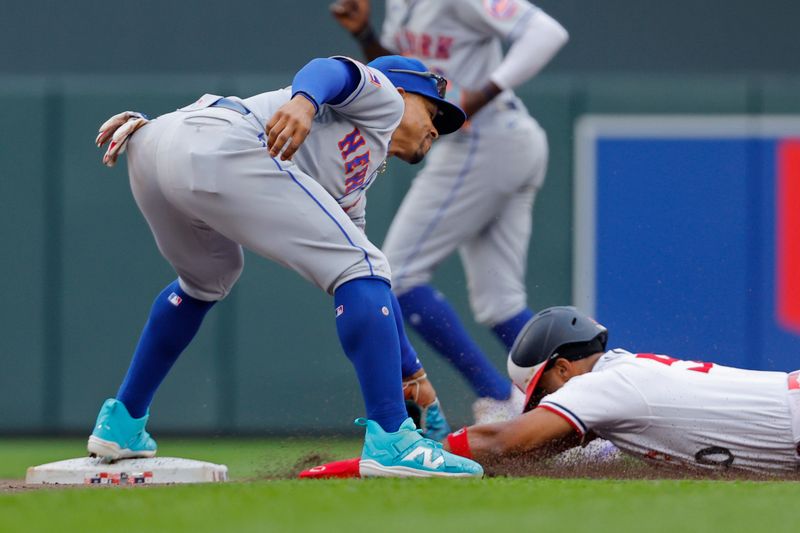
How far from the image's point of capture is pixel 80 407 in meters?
6.68

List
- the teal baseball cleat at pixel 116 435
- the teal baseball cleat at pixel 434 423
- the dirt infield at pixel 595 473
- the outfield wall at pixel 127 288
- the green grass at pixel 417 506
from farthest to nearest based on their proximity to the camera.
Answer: the outfield wall at pixel 127 288, the teal baseball cleat at pixel 434 423, the teal baseball cleat at pixel 116 435, the dirt infield at pixel 595 473, the green grass at pixel 417 506

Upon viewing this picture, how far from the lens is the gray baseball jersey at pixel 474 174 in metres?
5.21

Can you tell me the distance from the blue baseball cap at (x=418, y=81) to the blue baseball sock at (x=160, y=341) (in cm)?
81

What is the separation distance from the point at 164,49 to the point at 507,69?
3.11 metres

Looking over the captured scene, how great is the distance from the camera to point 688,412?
3477 millimetres

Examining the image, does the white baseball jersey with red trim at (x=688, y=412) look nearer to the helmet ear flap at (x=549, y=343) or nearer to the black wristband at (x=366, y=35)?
the helmet ear flap at (x=549, y=343)

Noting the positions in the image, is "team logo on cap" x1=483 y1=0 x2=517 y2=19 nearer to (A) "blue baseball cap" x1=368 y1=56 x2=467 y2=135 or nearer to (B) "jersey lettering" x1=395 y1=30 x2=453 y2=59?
(B) "jersey lettering" x1=395 y1=30 x2=453 y2=59

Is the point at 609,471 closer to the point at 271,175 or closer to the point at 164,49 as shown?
the point at 271,175

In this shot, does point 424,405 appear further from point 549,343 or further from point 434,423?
point 549,343

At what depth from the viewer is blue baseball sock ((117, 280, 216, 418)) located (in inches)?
149

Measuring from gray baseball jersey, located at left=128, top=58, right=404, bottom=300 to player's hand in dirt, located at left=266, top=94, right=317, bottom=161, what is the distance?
0.21 metres

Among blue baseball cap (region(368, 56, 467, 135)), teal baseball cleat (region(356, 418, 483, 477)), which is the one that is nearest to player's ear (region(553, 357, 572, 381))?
teal baseball cleat (region(356, 418, 483, 477))

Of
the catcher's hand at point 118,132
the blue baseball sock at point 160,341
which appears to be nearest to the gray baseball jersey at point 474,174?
the blue baseball sock at point 160,341

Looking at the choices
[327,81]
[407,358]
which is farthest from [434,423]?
[327,81]
